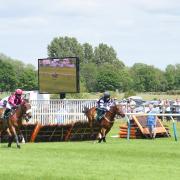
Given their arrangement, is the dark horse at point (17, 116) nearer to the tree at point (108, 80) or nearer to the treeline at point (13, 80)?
the treeline at point (13, 80)

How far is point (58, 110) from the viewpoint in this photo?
1355 inches

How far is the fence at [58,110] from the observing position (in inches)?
1308

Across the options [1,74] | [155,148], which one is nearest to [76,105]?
[155,148]

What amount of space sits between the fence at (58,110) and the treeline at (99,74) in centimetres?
8110

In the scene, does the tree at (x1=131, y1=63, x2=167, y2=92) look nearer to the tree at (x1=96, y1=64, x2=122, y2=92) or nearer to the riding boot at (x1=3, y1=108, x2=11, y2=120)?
the tree at (x1=96, y1=64, x2=122, y2=92)

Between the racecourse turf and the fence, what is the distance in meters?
11.3

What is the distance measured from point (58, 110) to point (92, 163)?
18.1 metres

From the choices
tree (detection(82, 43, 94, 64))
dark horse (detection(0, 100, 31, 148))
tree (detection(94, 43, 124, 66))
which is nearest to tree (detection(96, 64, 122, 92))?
tree (detection(94, 43, 124, 66))

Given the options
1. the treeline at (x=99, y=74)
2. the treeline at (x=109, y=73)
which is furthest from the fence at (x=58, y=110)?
the treeline at (x=109, y=73)

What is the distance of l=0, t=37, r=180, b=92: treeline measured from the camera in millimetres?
129375

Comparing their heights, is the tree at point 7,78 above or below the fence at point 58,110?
above

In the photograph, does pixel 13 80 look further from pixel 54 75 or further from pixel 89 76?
pixel 54 75

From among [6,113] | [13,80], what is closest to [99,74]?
[13,80]

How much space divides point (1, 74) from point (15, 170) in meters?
114
